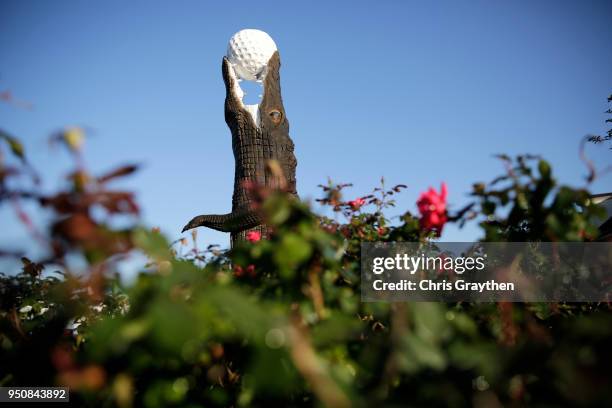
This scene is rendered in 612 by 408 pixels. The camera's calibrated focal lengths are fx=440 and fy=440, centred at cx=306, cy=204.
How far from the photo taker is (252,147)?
5.78 meters

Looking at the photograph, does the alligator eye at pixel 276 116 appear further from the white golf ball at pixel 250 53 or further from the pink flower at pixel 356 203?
the pink flower at pixel 356 203

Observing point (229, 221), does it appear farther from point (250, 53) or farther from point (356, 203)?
point (356, 203)

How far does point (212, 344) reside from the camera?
1.21 metres

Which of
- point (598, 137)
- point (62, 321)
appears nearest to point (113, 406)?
point (62, 321)

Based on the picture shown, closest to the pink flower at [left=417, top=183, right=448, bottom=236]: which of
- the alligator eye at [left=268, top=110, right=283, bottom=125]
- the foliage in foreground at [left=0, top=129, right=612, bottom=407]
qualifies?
the foliage in foreground at [left=0, top=129, right=612, bottom=407]

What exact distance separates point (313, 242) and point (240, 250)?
0.28 metres

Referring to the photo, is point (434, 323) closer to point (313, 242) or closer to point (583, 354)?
point (583, 354)

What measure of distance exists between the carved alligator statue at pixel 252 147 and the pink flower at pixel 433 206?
155 inches

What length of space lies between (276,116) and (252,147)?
57 cm

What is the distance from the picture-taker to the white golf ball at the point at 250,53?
6.64 metres

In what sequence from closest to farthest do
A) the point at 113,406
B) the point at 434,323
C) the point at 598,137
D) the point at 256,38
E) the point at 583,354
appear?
the point at 583,354, the point at 434,323, the point at 113,406, the point at 256,38, the point at 598,137

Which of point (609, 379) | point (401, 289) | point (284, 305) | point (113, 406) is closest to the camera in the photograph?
point (609, 379)

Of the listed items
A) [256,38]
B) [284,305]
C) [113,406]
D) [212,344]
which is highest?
[256,38]

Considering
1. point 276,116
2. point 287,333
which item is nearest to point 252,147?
point 276,116
